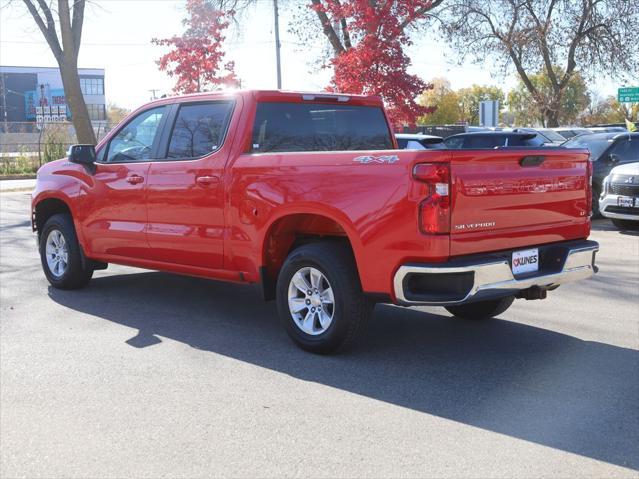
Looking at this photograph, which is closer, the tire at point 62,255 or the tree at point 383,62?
the tire at point 62,255

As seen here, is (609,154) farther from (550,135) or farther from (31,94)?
(31,94)

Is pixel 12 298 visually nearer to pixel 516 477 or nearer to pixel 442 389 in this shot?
pixel 442 389

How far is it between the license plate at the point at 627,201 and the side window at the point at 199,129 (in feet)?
27.7

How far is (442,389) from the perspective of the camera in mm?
5082

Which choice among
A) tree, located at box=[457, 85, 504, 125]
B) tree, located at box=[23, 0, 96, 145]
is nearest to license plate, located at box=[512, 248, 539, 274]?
tree, located at box=[23, 0, 96, 145]

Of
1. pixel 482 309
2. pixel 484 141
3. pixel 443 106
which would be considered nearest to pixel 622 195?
pixel 484 141

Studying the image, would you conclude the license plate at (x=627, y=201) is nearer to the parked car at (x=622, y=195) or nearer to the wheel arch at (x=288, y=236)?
the parked car at (x=622, y=195)

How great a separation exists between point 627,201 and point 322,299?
28.5 ft

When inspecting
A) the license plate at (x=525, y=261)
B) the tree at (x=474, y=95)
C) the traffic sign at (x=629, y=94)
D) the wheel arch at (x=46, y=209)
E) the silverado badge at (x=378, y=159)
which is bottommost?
the license plate at (x=525, y=261)

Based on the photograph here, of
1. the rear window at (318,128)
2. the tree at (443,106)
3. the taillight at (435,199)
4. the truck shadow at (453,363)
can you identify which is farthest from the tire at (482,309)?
the tree at (443,106)

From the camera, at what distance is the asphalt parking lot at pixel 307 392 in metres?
3.97

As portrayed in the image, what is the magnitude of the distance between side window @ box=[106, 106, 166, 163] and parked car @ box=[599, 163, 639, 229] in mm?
8533

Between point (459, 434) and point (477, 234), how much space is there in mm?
1471

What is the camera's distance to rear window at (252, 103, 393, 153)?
6.55m
